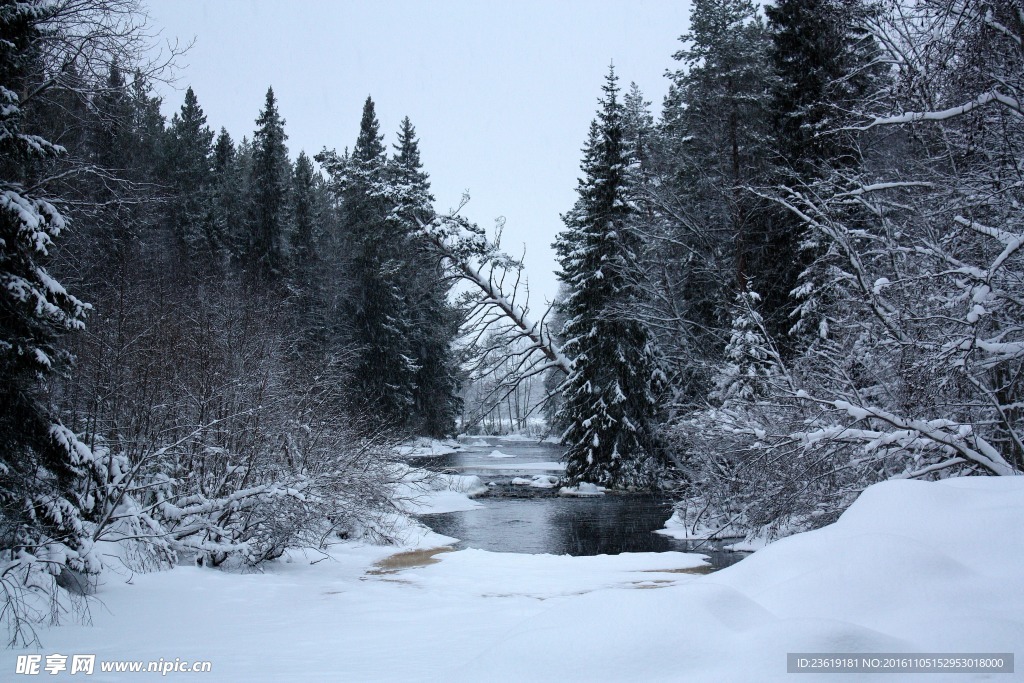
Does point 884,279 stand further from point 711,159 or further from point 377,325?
point 377,325

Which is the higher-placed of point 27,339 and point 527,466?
point 27,339

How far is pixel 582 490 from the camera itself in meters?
23.8

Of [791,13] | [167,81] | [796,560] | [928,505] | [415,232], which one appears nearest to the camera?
[928,505]

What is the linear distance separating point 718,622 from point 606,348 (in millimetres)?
21501

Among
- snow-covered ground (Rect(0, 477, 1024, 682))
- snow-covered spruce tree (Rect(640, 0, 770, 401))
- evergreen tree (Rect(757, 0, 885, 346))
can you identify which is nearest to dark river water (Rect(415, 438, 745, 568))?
snow-covered spruce tree (Rect(640, 0, 770, 401))

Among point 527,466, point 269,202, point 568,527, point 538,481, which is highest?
point 269,202

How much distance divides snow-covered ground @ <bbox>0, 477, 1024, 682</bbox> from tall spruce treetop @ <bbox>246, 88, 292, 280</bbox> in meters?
34.4

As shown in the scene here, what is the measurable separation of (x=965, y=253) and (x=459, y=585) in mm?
7550

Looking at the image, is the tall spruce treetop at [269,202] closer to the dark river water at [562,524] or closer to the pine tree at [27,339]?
the dark river water at [562,524]

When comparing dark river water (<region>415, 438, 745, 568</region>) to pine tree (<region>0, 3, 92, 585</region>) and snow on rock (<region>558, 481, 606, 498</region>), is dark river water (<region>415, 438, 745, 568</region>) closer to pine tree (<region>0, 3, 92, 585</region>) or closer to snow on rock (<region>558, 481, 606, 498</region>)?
snow on rock (<region>558, 481, 606, 498</region>)

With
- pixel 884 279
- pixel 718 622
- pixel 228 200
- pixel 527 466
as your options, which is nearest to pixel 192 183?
pixel 228 200

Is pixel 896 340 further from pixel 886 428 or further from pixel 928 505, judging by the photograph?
pixel 928 505

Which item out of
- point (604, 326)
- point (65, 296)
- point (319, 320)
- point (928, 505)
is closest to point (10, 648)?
point (65, 296)

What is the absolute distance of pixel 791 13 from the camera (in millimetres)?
21469
